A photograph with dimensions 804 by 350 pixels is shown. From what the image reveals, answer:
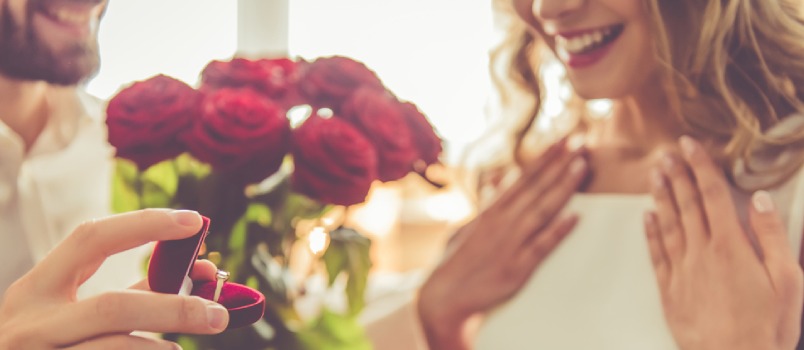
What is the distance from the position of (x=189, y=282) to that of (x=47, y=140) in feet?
1.21

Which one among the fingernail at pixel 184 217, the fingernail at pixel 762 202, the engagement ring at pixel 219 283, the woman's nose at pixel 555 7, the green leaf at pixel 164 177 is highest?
the woman's nose at pixel 555 7

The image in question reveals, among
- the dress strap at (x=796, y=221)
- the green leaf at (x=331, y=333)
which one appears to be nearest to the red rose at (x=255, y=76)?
the green leaf at (x=331, y=333)

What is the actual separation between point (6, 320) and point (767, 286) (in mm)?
537

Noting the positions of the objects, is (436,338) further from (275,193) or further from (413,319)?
(275,193)

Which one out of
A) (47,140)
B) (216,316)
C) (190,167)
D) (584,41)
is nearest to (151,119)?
(190,167)

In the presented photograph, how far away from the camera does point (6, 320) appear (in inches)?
17.2

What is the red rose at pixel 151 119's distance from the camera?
2.12 ft

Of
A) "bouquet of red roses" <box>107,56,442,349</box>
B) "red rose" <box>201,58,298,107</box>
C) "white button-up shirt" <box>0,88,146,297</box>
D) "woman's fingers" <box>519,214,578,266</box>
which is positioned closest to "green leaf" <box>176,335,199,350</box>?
"bouquet of red roses" <box>107,56,442,349</box>

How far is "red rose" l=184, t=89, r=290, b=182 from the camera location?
2.11ft

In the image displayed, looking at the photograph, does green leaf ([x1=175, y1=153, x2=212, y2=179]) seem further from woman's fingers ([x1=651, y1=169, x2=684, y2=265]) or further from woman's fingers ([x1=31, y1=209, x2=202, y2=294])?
woman's fingers ([x1=651, y1=169, x2=684, y2=265])

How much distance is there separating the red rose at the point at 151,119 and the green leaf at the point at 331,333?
20cm

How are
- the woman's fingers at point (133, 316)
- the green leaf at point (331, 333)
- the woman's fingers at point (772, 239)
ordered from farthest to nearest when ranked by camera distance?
1. the green leaf at point (331, 333)
2. the woman's fingers at point (772, 239)
3. the woman's fingers at point (133, 316)

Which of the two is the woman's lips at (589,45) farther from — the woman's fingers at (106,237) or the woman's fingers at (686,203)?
the woman's fingers at (106,237)

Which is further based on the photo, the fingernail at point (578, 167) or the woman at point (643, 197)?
the fingernail at point (578, 167)
